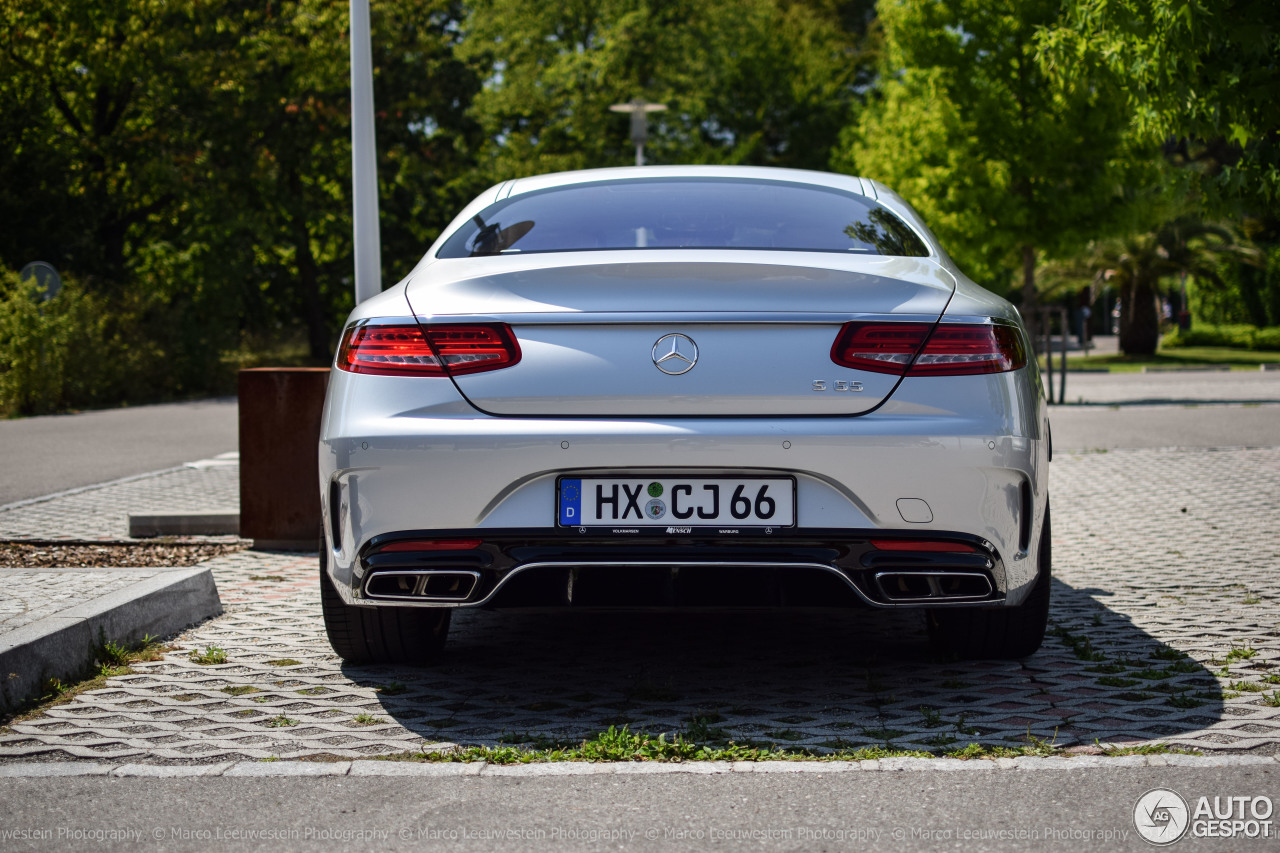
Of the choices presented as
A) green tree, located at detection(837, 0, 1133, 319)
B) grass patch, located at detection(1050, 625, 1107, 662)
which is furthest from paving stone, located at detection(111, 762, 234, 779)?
green tree, located at detection(837, 0, 1133, 319)

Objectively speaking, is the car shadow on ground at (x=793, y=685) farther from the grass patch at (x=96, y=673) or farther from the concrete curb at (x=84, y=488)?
the concrete curb at (x=84, y=488)

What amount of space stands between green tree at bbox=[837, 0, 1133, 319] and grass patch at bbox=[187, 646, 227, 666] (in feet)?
60.8

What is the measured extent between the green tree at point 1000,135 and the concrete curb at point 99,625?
59.5 feet

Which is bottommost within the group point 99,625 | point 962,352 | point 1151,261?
point 99,625

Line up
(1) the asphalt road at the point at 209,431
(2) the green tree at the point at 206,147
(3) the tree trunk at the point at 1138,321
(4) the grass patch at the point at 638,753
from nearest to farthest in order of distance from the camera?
(4) the grass patch at the point at 638,753
(1) the asphalt road at the point at 209,431
(2) the green tree at the point at 206,147
(3) the tree trunk at the point at 1138,321

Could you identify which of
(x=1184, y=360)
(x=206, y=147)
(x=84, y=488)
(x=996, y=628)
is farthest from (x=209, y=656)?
(x=1184, y=360)

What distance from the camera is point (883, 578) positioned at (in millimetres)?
3705

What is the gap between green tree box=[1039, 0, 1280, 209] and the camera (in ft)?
27.6

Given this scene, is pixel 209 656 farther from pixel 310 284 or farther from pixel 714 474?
pixel 310 284

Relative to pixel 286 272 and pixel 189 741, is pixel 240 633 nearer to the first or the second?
pixel 189 741

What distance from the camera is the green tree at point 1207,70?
27.6 ft

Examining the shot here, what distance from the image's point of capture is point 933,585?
3750mm

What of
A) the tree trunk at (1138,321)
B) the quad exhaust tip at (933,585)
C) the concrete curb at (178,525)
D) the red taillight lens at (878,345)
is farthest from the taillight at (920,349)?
the tree trunk at (1138,321)

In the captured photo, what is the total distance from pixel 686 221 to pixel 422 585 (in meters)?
1.51
